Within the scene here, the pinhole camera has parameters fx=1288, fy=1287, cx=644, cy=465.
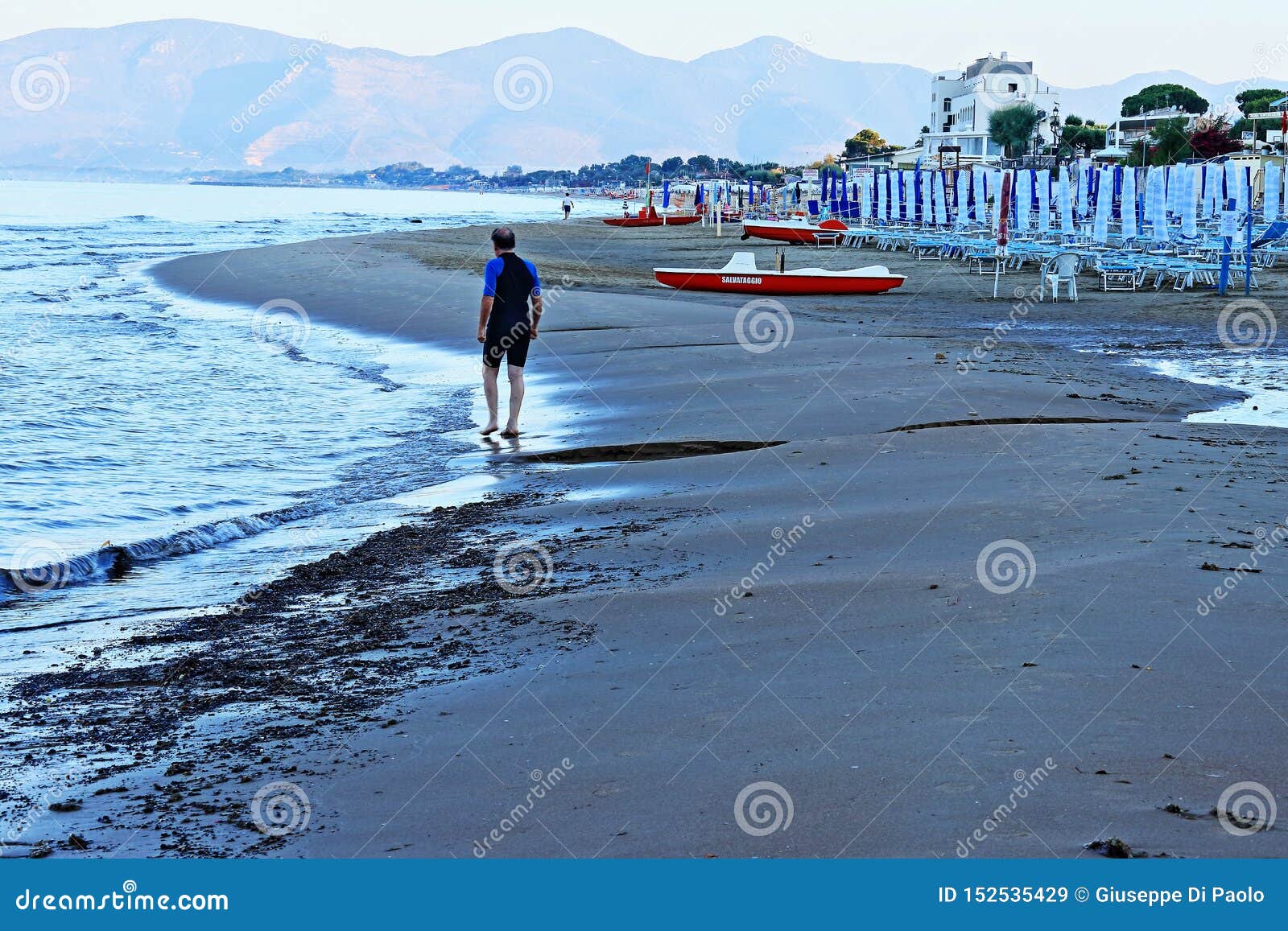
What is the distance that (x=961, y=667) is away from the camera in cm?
455

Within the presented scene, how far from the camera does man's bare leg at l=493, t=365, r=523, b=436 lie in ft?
36.6

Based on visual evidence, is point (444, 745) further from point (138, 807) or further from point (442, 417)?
point (442, 417)

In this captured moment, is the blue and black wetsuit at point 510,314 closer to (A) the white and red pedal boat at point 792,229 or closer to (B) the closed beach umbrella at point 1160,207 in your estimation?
(B) the closed beach umbrella at point 1160,207

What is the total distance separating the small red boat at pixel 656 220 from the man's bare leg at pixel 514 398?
6018 cm

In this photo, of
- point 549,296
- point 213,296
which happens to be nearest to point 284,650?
point 549,296

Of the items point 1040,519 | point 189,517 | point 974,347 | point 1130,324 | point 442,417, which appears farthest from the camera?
point 1130,324

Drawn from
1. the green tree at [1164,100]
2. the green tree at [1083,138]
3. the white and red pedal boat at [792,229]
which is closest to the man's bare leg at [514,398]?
the white and red pedal boat at [792,229]

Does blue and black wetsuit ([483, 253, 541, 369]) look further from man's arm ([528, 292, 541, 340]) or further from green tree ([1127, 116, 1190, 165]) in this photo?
green tree ([1127, 116, 1190, 165])

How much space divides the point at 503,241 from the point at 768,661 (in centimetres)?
682

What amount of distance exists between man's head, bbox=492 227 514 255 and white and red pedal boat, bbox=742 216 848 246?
34298mm

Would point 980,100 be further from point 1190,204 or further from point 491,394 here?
point 491,394

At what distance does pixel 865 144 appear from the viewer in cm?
16862

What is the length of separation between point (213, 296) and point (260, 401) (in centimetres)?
1410

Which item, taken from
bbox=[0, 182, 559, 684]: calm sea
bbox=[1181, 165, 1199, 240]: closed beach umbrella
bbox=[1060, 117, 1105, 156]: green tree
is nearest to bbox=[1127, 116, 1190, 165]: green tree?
bbox=[1060, 117, 1105, 156]: green tree
